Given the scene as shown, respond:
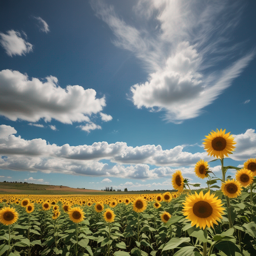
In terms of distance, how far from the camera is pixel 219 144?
143 inches

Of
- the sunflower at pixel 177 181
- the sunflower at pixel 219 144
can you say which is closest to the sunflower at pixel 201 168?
the sunflower at pixel 177 181

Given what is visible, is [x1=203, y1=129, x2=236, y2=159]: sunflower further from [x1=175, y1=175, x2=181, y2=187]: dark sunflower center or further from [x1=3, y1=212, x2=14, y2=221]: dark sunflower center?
[x1=3, y1=212, x2=14, y2=221]: dark sunflower center

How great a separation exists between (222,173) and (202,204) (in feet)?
2.84

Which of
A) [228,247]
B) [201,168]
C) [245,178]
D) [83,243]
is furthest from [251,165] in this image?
[83,243]

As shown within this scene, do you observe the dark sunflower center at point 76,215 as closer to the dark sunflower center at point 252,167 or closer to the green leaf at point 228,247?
the green leaf at point 228,247

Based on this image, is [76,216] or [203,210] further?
[76,216]

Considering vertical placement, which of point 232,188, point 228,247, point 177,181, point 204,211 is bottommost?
point 228,247

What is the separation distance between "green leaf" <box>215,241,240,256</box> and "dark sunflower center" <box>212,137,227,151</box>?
70.3 inches

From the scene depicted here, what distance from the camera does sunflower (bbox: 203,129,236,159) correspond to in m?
3.60

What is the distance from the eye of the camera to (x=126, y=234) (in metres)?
6.72

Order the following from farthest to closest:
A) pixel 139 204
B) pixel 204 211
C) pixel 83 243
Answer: pixel 139 204 → pixel 83 243 → pixel 204 211

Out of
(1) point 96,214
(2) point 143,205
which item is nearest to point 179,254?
(2) point 143,205

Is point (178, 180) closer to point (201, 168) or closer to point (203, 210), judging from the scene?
point (201, 168)

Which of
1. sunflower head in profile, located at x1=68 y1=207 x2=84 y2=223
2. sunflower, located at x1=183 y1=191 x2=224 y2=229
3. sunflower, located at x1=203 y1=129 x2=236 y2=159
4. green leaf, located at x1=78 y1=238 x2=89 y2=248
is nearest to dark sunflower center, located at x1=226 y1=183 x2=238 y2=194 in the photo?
sunflower, located at x1=203 y1=129 x2=236 y2=159
